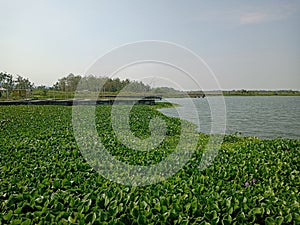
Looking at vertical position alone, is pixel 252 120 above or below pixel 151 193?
above

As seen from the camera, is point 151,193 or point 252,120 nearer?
point 151,193

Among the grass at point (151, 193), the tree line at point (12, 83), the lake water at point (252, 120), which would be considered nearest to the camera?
the grass at point (151, 193)

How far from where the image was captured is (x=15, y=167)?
430 cm

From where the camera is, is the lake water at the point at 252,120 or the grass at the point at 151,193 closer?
the grass at the point at 151,193

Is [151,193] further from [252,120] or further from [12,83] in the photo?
[12,83]

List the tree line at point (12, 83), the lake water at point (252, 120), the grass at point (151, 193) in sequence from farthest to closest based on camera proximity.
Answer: the tree line at point (12, 83), the lake water at point (252, 120), the grass at point (151, 193)

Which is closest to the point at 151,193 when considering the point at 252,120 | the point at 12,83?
the point at 252,120

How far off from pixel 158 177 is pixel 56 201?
1.66 m

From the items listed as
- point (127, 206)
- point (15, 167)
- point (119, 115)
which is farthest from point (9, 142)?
point (119, 115)

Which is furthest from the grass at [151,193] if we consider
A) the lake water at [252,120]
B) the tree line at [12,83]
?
the tree line at [12,83]

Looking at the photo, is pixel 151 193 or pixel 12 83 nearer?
pixel 151 193

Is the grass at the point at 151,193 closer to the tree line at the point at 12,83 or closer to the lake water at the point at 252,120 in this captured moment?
the lake water at the point at 252,120

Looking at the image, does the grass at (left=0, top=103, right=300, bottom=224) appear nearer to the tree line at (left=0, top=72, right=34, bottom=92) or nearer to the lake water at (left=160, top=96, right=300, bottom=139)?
the lake water at (left=160, top=96, right=300, bottom=139)

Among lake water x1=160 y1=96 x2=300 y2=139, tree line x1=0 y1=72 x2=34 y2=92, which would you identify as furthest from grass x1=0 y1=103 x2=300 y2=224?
tree line x1=0 y1=72 x2=34 y2=92
